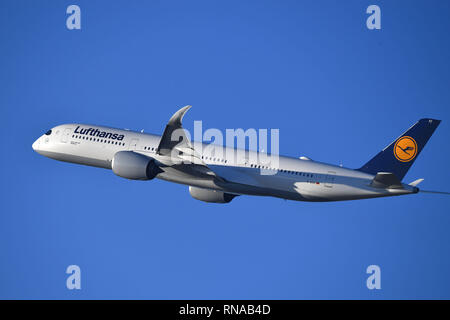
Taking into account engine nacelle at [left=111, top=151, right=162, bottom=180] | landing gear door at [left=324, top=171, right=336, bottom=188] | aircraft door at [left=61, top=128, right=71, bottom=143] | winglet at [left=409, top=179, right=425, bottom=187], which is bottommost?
winglet at [left=409, top=179, right=425, bottom=187]

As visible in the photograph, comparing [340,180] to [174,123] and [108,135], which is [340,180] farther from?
[108,135]

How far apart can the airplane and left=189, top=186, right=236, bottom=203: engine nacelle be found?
3316 millimetres

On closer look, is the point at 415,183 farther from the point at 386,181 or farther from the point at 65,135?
the point at 65,135

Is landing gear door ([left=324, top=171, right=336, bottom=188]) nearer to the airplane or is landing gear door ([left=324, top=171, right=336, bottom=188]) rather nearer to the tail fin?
the airplane

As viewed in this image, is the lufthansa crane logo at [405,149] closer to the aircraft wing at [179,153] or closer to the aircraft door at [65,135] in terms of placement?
the aircraft wing at [179,153]

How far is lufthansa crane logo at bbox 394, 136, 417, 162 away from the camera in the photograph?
139 ft

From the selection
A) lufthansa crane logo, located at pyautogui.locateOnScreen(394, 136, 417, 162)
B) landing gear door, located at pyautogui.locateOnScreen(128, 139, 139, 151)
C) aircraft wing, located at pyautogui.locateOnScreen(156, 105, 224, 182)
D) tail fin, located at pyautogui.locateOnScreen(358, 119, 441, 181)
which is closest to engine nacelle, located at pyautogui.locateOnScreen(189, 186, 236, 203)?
aircraft wing, located at pyautogui.locateOnScreen(156, 105, 224, 182)

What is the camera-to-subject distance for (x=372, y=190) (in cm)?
4162

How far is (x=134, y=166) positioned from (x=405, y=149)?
16.6 metres

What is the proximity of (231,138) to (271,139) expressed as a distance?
8.96ft

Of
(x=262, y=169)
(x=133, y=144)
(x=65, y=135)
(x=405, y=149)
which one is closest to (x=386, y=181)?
(x=405, y=149)

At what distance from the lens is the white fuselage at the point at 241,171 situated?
1679 inches

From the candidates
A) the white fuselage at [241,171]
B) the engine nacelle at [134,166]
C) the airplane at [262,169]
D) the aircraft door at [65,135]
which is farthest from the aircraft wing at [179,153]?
the aircraft door at [65,135]

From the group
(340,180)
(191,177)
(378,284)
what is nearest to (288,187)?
(340,180)
